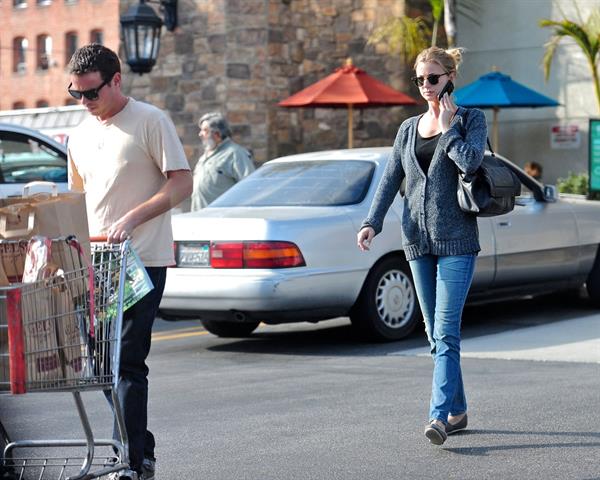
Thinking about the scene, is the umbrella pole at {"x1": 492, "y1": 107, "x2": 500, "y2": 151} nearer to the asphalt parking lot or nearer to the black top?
the asphalt parking lot

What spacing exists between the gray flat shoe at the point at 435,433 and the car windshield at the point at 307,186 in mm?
4340

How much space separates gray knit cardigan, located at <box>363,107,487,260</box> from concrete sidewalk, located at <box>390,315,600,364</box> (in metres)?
3.06

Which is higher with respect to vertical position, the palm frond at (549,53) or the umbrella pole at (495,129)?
the palm frond at (549,53)

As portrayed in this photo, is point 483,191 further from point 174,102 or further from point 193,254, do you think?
point 174,102

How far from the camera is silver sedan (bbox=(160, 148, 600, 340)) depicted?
10188 mm

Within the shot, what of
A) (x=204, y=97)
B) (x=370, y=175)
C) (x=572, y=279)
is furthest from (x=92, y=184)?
(x=204, y=97)

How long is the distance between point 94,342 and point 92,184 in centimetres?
108

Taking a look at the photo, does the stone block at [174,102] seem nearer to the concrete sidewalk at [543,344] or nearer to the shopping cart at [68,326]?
the concrete sidewalk at [543,344]

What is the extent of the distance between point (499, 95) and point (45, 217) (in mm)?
14803

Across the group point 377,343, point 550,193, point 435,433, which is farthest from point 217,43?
point 435,433

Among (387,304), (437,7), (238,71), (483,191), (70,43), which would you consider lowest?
(387,304)

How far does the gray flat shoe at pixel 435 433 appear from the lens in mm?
6648

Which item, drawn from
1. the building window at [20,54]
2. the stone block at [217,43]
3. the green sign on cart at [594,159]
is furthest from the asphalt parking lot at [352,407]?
the building window at [20,54]

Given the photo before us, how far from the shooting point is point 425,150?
6.96 metres
